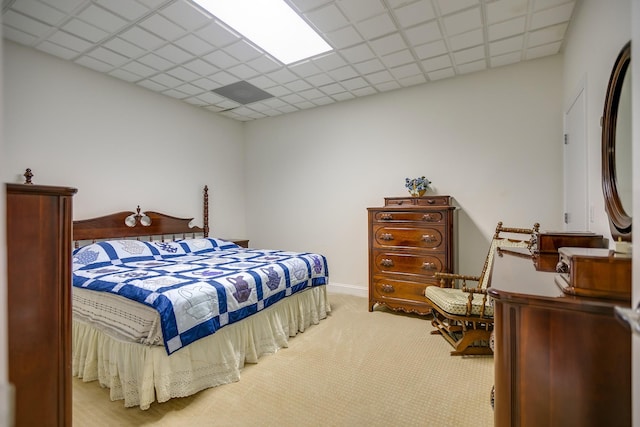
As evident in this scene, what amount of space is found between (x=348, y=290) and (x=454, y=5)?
3.57 meters

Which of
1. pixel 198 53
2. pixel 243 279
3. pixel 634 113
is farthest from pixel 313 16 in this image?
pixel 634 113

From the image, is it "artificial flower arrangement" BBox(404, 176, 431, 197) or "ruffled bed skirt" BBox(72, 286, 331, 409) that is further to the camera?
"artificial flower arrangement" BBox(404, 176, 431, 197)

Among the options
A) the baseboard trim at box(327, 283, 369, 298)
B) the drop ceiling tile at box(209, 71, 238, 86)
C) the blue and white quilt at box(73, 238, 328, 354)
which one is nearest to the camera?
the blue and white quilt at box(73, 238, 328, 354)

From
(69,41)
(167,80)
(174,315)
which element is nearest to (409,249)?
(174,315)

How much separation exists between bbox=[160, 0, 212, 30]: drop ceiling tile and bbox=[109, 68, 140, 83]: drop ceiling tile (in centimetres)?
135

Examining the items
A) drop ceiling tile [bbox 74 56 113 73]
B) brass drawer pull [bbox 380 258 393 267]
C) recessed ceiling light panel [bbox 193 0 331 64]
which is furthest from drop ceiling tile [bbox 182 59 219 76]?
brass drawer pull [bbox 380 258 393 267]

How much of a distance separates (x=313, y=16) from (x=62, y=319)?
2.69 metres

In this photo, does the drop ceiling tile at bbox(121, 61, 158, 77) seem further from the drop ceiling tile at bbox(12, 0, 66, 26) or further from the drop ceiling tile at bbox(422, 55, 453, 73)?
the drop ceiling tile at bbox(422, 55, 453, 73)

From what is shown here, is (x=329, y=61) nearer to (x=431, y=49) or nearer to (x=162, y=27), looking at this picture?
(x=431, y=49)

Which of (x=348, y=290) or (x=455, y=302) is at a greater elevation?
(x=455, y=302)

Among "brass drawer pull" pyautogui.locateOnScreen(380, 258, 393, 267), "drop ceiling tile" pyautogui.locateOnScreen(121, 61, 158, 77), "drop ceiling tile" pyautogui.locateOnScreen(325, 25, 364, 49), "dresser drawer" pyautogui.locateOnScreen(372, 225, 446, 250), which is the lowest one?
"brass drawer pull" pyautogui.locateOnScreen(380, 258, 393, 267)

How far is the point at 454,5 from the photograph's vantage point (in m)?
2.51

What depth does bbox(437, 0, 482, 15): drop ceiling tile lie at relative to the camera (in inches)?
96.8

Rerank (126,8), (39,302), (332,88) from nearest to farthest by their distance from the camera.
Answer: (39,302)
(126,8)
(332,88)
